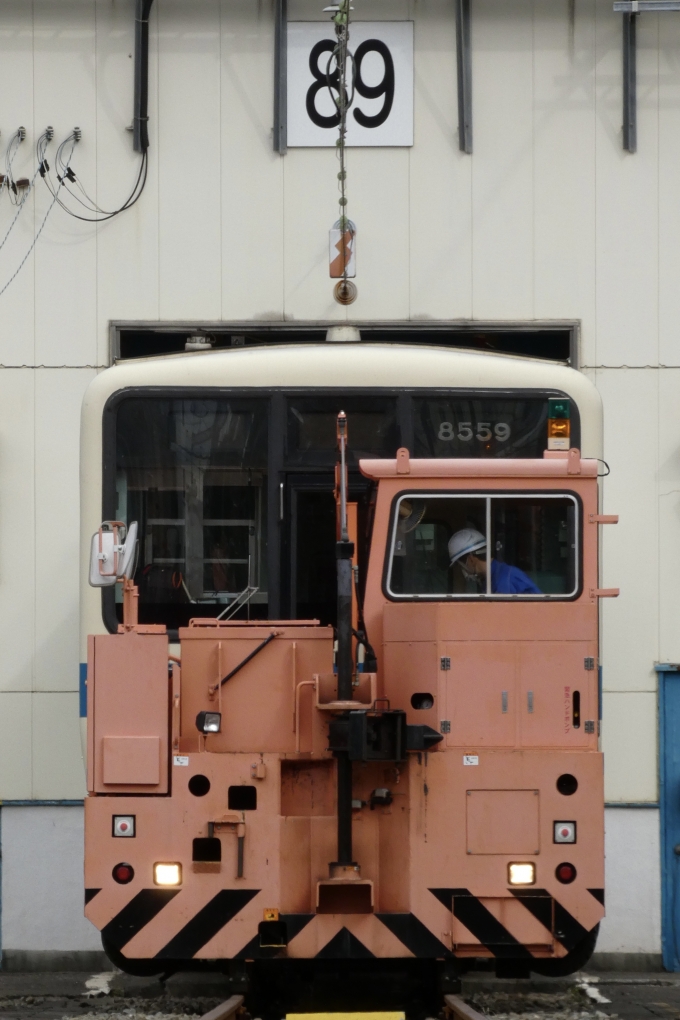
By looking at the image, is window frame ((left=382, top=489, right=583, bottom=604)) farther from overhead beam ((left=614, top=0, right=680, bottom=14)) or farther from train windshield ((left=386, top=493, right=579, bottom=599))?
overhead beam ((left=614, top=0, right=680, bottom=14))

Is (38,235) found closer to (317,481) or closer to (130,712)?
(317,481)

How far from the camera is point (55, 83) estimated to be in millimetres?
9773

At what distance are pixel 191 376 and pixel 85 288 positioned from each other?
2.24 metres

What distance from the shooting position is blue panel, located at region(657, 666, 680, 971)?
9.48 meters

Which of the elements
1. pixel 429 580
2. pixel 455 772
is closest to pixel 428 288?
pixel 429 580

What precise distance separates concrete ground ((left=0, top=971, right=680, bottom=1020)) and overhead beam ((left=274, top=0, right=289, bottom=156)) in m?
5.81

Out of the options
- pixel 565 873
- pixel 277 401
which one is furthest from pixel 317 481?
pixel 565 873

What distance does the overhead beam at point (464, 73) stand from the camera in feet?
31.7

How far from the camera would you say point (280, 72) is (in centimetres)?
966

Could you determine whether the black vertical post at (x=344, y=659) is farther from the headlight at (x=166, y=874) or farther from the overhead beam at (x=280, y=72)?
the overhead beam at (x=280, y=72)

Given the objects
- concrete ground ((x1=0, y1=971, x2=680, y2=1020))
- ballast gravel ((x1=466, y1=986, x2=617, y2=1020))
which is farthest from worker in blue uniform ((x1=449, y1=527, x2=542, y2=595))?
concrete ground ((x1=0, y1=971, x2=680, y2=1020))

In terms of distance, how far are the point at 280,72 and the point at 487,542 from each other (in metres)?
4.76

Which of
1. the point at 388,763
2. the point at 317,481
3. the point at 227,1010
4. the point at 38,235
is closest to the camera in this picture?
the point at 388,763

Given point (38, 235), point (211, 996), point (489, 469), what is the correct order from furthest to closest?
point (38, 235), point (211, 996), point (489, 469)
